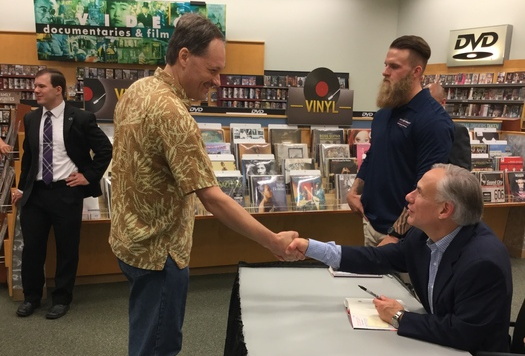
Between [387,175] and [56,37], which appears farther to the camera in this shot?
[56,37]

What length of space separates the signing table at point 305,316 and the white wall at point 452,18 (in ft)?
26.9

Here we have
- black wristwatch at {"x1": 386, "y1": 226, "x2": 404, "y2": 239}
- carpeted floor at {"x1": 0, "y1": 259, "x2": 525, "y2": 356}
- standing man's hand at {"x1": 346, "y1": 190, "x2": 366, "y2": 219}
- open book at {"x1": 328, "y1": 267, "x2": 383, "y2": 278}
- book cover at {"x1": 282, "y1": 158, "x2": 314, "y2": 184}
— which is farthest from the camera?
book cover at {"x1": 282, "y1": 158, "x2": 314, "y2": 184}

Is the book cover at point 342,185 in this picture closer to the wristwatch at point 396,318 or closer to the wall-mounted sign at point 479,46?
the wristwatch at point 396,318

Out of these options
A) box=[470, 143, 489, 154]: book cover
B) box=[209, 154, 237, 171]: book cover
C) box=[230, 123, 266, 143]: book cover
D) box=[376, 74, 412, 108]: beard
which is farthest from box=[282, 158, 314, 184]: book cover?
box=[470, 143, 489, 154]: book cover

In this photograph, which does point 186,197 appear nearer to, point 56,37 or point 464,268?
point 464,268

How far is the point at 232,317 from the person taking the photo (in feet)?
5.67

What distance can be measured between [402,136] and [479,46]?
317 inches

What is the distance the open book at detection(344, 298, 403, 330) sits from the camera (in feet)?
4.90

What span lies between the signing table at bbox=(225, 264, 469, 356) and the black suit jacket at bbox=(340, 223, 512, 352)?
0.17ft

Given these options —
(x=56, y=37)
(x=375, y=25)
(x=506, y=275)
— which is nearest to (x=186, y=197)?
(x=506, y=275)

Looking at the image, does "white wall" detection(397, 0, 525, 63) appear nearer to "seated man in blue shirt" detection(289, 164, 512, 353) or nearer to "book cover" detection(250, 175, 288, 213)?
"book cover" detection(250, 175, 288, 213)

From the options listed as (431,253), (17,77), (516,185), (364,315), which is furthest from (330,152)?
(17,77)

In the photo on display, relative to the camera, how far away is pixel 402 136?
2.14 metres

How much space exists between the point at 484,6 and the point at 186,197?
31.0 ft
